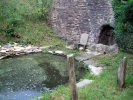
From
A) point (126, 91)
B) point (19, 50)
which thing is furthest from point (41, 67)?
point (126, 91)

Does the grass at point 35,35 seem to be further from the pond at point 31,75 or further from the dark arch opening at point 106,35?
the dark arch opening at point 106,35

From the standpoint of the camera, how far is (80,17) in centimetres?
1944

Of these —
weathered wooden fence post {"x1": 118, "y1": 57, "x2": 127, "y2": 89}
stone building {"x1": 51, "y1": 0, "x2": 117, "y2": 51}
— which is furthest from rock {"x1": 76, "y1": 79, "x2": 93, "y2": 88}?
stone building {"x1": 51, "y1": 0, "x2": 117, "y2": 51}

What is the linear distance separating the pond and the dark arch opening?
3.44m

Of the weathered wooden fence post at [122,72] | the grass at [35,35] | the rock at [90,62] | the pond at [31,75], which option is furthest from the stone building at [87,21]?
the weathered wooden fence post at [122,72]

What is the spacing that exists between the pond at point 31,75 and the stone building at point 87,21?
9.57ft

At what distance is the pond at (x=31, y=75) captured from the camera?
481 inches

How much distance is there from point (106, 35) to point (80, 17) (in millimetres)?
2006

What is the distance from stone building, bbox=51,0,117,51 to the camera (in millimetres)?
18438

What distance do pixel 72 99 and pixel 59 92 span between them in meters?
1.90

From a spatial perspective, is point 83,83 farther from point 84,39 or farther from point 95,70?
point 84,39

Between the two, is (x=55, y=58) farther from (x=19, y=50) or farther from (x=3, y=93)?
(x=3, y=93)

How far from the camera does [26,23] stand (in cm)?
2077

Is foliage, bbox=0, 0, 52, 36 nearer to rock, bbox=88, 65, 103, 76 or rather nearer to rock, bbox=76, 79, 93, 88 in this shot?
rock, bbox=88, 65, 103, 76
